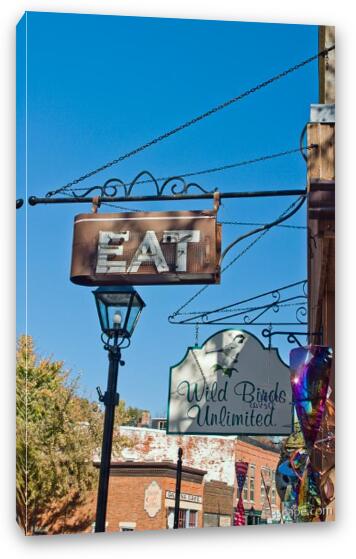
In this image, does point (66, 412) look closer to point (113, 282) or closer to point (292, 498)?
point (113, 282)

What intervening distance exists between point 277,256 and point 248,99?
3.46 ft

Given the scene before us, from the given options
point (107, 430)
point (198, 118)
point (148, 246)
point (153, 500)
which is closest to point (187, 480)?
point (153, 500)

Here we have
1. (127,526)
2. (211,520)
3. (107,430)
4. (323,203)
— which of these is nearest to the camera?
(107,430)

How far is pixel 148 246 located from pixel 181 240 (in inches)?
8.4

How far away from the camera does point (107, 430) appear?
649cm

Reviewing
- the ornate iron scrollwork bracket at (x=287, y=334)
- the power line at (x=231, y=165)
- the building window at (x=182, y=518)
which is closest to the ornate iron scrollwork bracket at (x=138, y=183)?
the power line at (x=231, y=165)

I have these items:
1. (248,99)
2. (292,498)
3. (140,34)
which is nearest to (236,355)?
(292,498)

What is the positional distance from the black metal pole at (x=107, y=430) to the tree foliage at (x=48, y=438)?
0.39 m

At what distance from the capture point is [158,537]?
7320mm

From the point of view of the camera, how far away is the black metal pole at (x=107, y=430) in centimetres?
651

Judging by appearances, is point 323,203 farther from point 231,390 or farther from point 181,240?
point 231,390

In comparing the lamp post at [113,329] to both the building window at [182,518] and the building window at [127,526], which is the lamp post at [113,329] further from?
the building window at [182,518]

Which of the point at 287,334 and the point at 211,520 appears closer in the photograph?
the point at 211,520

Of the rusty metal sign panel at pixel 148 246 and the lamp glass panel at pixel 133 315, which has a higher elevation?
the rusty metal sign panel at pixel 148 246
